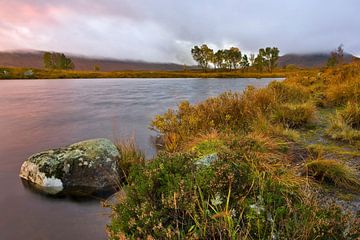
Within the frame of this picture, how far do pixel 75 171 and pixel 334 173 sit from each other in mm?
6002

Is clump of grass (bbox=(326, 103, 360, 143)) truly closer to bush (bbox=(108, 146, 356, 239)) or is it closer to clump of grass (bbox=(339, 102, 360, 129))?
clump of grass (bbox=(339, 102, 360, 129))

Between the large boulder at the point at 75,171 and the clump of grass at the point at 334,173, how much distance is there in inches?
181

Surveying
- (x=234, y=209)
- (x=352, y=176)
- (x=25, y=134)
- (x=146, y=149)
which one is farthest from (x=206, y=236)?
(x=25, y=134)

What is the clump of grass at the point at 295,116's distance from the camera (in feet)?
28.6

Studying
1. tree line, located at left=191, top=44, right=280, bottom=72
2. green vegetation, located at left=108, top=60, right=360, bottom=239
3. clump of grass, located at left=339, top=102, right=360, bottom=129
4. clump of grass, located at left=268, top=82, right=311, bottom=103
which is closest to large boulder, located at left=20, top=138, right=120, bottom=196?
green vegetation, located at left=108, top=60, right=360, bottom=239

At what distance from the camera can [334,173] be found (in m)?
4.66

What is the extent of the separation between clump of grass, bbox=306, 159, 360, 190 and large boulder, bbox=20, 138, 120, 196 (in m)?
4.59

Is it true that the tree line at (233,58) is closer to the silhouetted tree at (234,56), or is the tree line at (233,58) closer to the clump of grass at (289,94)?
the silhouetted tree at (234,56)

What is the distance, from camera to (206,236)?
277 cm

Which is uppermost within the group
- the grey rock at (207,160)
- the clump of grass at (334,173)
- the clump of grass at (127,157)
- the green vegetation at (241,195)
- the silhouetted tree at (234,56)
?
the silhouetted tree at (234,56)

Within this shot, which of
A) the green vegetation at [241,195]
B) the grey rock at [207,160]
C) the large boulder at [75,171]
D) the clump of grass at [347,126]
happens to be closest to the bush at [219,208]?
the green vegetation at [241,195]

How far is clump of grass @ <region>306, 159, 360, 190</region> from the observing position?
14.7 ft

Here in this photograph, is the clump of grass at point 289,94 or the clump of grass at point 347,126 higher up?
the clump of grass at point 289,94

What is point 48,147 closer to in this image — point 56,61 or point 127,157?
point 127,157
